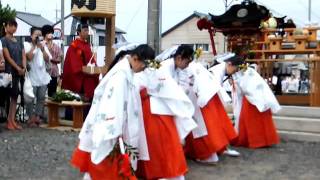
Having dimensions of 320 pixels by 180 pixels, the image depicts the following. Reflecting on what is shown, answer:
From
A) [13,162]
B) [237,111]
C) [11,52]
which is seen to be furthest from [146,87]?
[11,52]

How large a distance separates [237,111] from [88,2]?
3.36m

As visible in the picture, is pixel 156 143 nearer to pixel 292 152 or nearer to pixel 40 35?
pixel 292 152

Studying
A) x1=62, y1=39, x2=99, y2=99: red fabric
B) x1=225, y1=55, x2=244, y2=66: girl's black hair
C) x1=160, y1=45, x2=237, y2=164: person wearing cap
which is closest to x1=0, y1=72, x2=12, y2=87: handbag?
x1=62, y1=39, x2=99, y2=99: red fabric

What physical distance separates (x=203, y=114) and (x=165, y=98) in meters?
1.25

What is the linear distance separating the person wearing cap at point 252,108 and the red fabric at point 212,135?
120cm

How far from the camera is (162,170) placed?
5156 millimetres

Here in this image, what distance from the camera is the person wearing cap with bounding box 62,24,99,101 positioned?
880cm

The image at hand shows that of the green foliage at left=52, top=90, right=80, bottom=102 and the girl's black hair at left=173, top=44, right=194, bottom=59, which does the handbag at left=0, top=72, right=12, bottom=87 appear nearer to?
the green foliage at left=52, top=90, right=80, bottom=102

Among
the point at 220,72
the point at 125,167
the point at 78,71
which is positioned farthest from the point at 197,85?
the point at 78,71

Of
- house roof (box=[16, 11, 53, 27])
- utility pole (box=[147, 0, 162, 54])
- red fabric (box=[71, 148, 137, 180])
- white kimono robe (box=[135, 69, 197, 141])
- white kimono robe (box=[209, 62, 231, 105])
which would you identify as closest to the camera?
red fabric (box=[71, 148, 137, 180])

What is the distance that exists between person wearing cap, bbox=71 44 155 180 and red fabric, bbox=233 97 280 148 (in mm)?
3112

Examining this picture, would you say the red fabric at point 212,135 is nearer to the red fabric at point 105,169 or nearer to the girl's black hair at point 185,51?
the girl's black hair at point 185,51

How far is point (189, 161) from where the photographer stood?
659 centimetres

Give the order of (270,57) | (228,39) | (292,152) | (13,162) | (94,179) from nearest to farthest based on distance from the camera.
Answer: (94,179), (13,162), (292,152), (270,57), (228,39)
